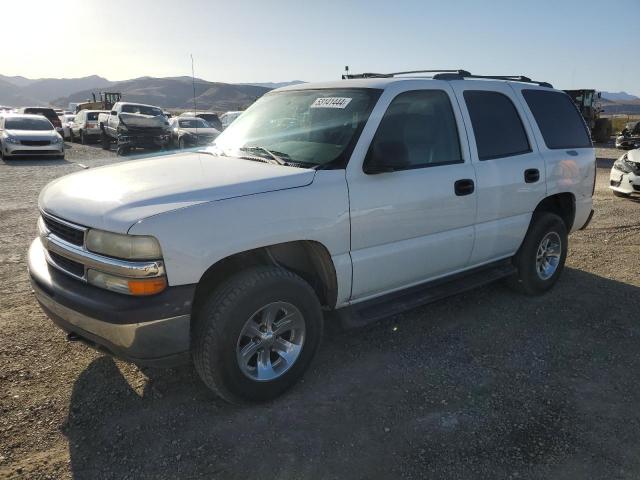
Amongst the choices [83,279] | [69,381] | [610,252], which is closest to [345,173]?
[83,279]

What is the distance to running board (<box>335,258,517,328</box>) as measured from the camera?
336 cm

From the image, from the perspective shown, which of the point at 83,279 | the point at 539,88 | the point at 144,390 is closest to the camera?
the point at 83,279

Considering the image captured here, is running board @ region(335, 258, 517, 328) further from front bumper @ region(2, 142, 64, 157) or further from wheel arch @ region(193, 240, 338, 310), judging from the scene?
front bumper @ region(2, 142, 64, 157)

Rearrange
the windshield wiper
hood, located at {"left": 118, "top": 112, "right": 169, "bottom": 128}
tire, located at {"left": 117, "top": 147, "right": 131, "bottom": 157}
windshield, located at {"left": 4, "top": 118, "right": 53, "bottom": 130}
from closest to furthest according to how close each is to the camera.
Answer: the windshield wiper
windshield, located at {"left": 4, "top": 118, "right": 53, "bottom": 130}
hood, located at {"left": 118, "top": 112, "right": 169, "bottom": 128}
tire, located at {"left": 117, "top": 147, "right": 131, "bottom": 157}

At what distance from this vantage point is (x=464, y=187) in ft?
12.3

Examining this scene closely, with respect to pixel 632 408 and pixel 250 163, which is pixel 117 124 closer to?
pixel 250 163

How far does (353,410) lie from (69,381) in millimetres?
1890

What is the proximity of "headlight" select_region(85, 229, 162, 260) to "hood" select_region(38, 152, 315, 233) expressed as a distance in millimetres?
51

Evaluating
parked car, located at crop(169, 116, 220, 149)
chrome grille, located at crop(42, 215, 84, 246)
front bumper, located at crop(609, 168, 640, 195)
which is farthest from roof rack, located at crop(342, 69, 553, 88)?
parked car, located at crop(169, 116, 220, 149)

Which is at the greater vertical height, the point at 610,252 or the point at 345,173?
the point at 345,173

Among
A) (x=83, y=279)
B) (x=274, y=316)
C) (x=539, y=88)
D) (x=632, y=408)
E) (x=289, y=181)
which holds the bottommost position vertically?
(x=632, y=408)

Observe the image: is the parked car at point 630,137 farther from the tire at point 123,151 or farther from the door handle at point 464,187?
the door handle at point 464,187

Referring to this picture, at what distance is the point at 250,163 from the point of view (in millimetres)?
3342

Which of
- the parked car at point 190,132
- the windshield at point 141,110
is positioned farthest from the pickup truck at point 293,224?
the windshield at point 141,110
